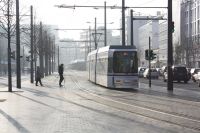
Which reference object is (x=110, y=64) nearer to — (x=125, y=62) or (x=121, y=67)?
(x=121, y=67)

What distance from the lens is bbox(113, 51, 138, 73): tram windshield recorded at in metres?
33.8

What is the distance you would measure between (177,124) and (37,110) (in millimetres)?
6338

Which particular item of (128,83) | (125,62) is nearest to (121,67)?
(125,62)

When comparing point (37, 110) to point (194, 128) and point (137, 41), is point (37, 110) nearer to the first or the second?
point (194, 128)

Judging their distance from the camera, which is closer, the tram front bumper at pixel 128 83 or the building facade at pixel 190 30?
the tram front bumper at pixel 128 83

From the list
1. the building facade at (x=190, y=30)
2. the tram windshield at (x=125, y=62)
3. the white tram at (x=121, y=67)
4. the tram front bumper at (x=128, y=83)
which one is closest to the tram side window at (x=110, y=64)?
the white tram at (x=121, y=67)

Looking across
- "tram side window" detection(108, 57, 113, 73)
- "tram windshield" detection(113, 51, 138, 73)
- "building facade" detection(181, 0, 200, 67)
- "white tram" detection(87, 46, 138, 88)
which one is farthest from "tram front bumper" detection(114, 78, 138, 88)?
"building facade" detection(181, 0, 200, 67)

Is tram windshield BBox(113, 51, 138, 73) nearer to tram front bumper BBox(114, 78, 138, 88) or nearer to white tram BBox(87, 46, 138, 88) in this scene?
white tram BBox(87, 46, 138, 88)

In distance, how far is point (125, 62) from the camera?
A: 34.1m

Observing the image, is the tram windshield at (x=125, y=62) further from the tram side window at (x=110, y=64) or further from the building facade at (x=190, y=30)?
the building facade at (x=190, y=30)

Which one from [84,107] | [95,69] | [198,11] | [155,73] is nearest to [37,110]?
[84,107]

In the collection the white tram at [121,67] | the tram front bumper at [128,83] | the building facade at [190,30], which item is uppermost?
the building facade at [190,30]

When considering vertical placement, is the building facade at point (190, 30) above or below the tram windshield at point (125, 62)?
above

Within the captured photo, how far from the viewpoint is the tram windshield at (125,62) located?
3375cm
